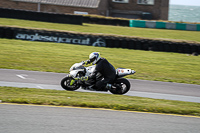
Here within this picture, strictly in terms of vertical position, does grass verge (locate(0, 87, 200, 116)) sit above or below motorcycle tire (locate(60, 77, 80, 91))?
below

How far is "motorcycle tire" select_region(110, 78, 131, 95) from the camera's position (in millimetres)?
10422

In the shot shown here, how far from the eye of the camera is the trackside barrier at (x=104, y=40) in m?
21.7

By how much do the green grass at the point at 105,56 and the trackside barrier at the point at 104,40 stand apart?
499 mm

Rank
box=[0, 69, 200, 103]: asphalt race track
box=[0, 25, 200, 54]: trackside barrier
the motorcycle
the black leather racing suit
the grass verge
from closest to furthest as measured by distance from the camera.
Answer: the grass verge, the black leather racing suit, the motorcycle, box=[0, 69, 200, 103]: asphalt race track, box=[0, 25, 200, 54]: trackside barrier

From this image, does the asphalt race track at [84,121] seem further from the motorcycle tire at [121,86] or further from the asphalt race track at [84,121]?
the motorcycle tire at [121,86]

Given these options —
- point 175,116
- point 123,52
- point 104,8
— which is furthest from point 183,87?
point 104,8

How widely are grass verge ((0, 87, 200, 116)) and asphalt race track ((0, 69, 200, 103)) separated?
4.02ft

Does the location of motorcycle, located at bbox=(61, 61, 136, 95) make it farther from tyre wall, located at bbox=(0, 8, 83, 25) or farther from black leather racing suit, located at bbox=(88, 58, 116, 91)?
tyre wall, located at bbox=(0, 8, 83, 25)

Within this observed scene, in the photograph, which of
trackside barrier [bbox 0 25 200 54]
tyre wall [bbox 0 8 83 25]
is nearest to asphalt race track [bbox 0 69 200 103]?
trackside barrier [bbox 0 25 200 54]

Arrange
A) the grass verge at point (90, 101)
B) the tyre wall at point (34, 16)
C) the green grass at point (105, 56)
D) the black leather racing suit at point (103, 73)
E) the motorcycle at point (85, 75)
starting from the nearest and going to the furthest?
the grass verge at point (90, 101) → the black leather racing suit at point (103, 73) → the motorcycle at point (85, 75) → the green grass at point (105, 56) → the tyre wall at point (34, 16)

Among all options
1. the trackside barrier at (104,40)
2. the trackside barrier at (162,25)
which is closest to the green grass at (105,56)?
the trackside barrier at (104,40)

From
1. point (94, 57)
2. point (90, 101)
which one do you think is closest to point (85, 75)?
point (94, 57)

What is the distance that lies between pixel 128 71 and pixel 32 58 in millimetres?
7846

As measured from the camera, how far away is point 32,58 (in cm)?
1662
